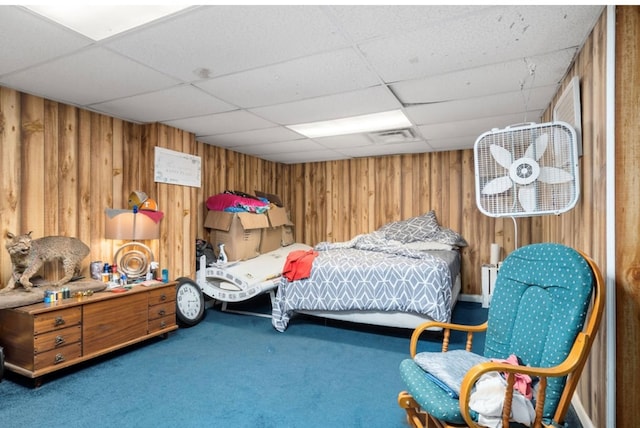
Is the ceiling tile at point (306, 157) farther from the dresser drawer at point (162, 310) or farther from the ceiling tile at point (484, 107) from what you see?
the dresser drawer at point (162, 310)

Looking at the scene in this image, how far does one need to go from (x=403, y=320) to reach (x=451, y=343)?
0.46 m

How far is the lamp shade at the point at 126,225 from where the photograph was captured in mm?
2979

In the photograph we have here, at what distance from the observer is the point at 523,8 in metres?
1.63

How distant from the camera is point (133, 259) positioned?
343 cm

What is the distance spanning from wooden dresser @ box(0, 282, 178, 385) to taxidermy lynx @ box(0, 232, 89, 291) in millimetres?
251

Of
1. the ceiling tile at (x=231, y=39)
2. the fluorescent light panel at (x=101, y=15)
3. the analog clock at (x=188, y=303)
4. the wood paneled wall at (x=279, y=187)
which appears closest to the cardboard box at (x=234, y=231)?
the wood paneled wall at (x=279, y=187)

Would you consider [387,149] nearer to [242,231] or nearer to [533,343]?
[242,231]

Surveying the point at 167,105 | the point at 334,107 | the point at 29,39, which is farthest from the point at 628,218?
the point at 167,105

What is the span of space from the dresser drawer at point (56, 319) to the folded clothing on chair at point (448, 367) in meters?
2.38

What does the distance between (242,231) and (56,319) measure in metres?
2.28

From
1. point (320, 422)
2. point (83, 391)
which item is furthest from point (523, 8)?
point (83, 391)

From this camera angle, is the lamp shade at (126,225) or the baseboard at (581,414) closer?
the baseboard at (581,414)

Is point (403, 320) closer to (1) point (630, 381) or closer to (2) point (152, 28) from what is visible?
(1) point (630, 381)

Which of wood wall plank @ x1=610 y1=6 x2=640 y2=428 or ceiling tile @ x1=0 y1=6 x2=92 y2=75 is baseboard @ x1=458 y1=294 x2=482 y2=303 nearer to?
wood wall plank @ x1=610 y1=6 x2=640 y2=428
